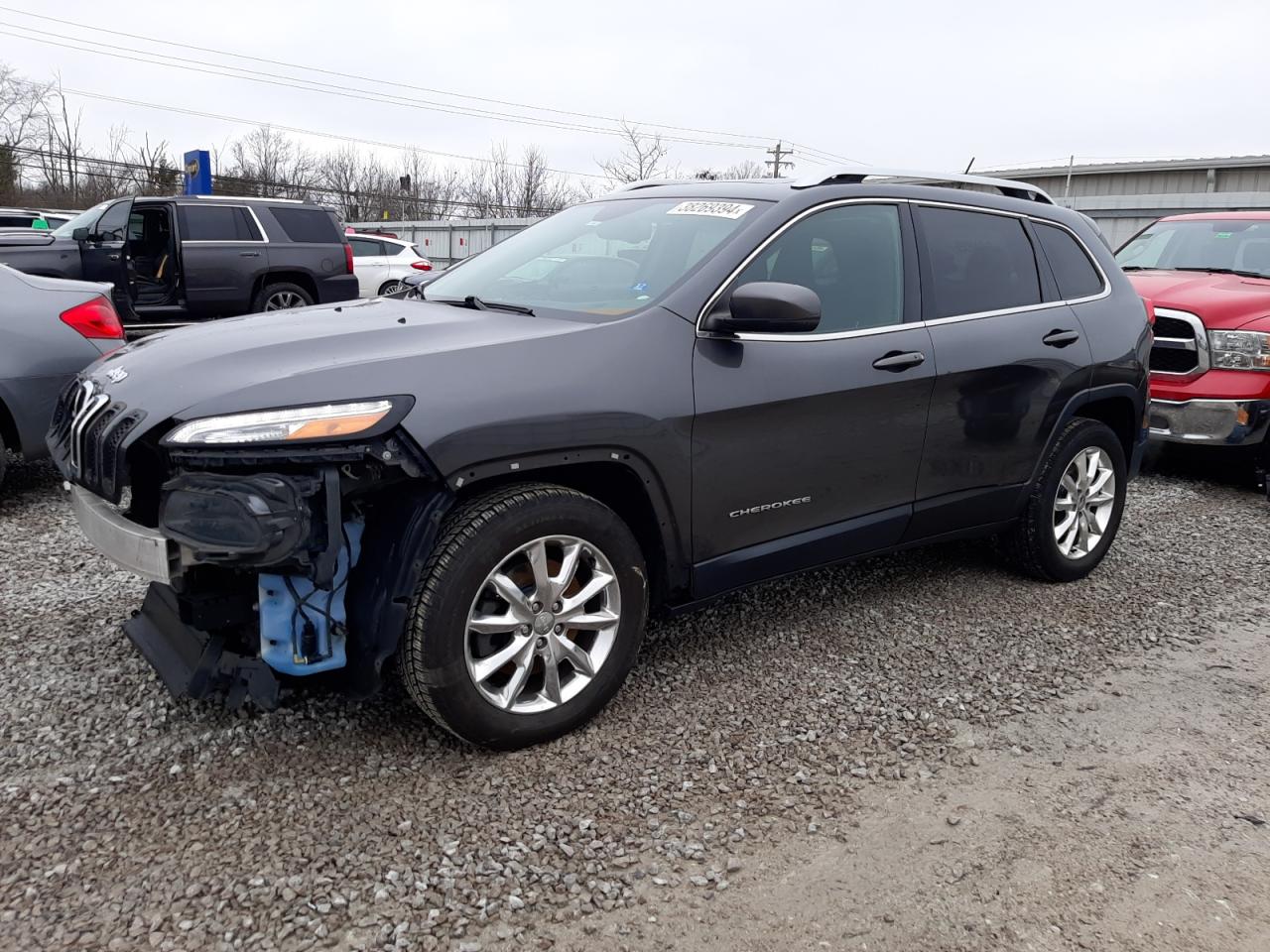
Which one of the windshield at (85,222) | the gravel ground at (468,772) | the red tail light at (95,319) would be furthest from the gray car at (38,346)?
the windshield at (85,222)

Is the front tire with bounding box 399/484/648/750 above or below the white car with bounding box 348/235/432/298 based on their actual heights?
below

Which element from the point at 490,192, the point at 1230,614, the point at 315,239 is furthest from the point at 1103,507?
the point at 490,192

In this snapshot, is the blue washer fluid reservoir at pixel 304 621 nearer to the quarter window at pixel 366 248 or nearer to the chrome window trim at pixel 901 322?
the chrome window trim at pixel 901 322

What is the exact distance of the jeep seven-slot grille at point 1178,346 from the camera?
263 inches

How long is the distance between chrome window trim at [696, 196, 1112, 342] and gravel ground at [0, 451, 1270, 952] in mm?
1252

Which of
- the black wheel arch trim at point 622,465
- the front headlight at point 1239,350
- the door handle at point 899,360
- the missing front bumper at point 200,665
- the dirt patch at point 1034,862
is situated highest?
the door handle at point 899,360

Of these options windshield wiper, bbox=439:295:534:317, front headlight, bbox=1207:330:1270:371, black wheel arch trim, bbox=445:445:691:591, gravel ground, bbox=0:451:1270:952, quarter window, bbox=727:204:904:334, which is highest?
quarter window, bbox=727:204:904:334

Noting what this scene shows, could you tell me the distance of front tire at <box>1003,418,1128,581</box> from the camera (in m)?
4.52

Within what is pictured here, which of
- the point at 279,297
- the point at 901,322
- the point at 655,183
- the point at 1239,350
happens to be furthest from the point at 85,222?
the point at 1239,350

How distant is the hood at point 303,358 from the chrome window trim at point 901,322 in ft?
1.64

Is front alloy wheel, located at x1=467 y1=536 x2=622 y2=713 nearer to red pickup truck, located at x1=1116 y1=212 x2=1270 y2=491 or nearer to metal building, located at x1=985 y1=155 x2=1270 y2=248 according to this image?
red pickup truck, located at x1=1116 y1=212 x2=1270 y2=491

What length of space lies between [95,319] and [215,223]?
7133 millimetres

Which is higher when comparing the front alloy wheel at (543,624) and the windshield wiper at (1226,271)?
Answer: the windshield wiper at (1226,271)

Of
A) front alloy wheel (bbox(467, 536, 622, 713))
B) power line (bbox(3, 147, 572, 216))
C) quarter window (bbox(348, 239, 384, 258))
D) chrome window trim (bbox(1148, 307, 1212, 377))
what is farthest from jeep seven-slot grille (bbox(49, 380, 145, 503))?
power line (bbox(3, 147, 572, 216))
